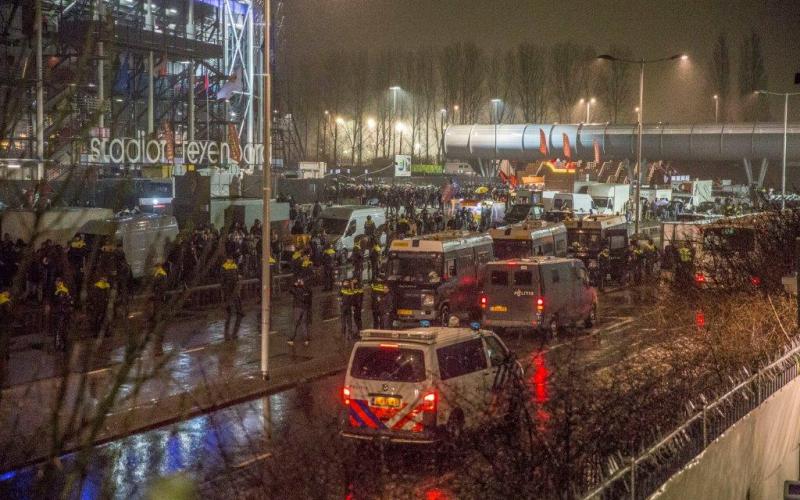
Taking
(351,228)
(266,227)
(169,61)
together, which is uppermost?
(169,61)

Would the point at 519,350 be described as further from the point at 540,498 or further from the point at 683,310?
the point at 540,498

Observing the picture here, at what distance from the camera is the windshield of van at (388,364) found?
12.2 m

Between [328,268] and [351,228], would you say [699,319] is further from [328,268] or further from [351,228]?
[351,228]

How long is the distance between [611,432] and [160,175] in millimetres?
46531

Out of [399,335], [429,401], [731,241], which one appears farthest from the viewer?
[731,241]

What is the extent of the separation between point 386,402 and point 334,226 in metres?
24.3

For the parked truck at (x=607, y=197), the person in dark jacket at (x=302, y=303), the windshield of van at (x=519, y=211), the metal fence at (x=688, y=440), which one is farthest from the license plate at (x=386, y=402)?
the parked truck at (x=607, y=197)

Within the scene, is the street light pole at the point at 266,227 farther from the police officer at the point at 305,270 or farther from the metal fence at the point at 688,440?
the metal fence at the point at 688,440

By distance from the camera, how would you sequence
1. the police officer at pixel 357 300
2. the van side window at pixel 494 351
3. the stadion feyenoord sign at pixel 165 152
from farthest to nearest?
the stadion feyenoord sign at pixel 165 152
the police officer at pixel 357 300
the van side window at pixel 494 351

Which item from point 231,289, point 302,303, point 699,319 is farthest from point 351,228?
point 699,319

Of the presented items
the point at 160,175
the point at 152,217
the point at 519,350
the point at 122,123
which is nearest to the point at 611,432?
the point at 519,350

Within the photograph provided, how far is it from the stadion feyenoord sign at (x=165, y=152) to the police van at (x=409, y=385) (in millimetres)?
29524

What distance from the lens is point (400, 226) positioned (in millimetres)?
37781

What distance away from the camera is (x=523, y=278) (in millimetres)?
22672
